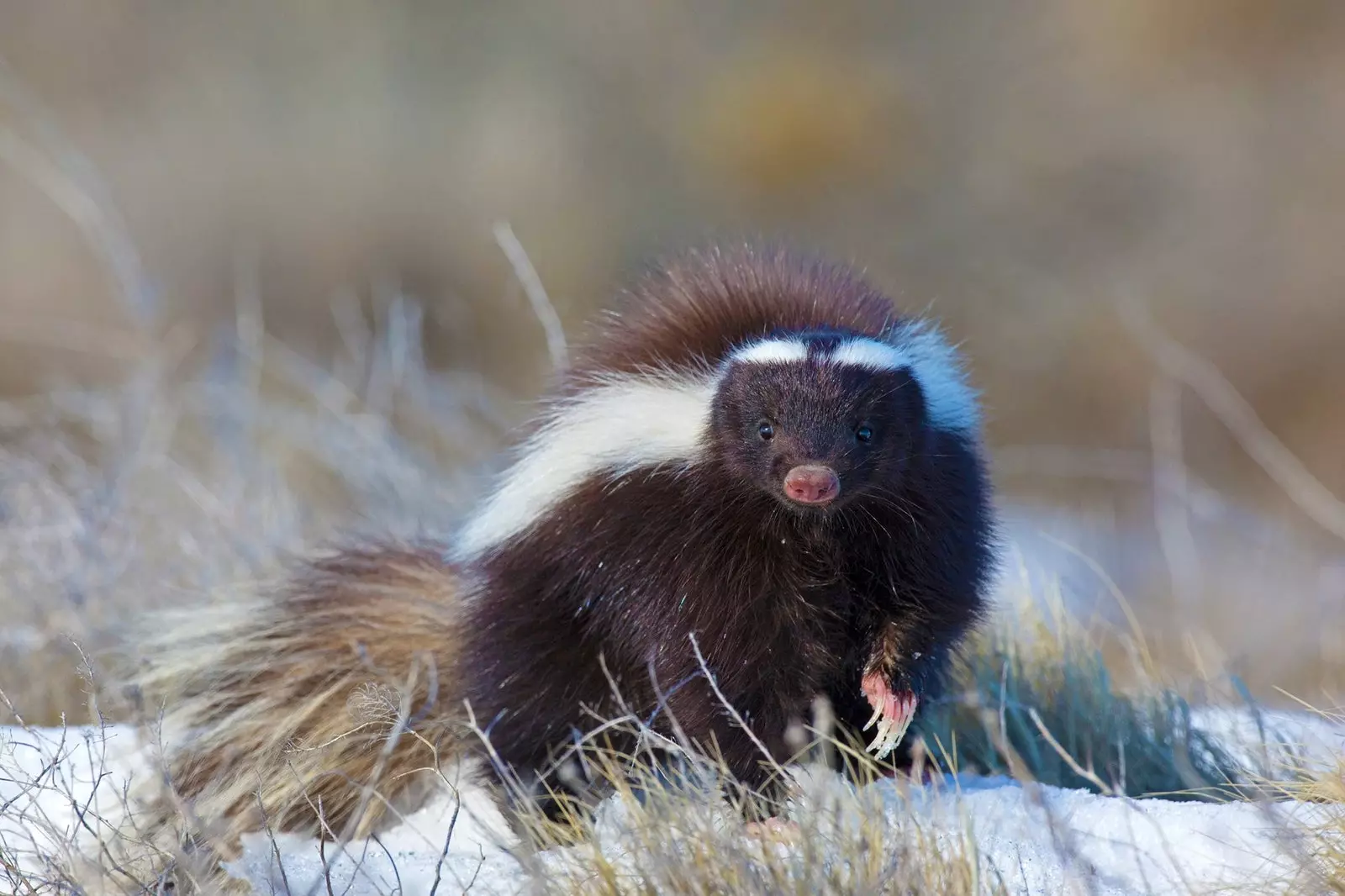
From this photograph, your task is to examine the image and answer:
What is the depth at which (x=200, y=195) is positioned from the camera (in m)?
14.3

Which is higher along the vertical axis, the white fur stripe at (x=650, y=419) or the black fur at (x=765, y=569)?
the white fur stripe at (x=650, y=419)

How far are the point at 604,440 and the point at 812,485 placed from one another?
2.40 feet

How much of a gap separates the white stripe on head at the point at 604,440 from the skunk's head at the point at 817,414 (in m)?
0.11

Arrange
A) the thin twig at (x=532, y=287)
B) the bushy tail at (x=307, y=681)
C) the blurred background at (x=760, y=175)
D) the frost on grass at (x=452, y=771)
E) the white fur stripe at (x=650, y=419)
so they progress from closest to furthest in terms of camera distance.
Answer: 1. the frost on grass at (x=452, y=771)
2. the white fur stripe at (x=650, y=419)
3. the bushy tail at (x=307, y=681)
4. the thin twig at (x=532, y=287)
5. the blurred background at (x=760, y=175)

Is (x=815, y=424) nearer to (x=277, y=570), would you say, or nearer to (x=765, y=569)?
(x=765, y=569)

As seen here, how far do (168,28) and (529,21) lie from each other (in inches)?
154

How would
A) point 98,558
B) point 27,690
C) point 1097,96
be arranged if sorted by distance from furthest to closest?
point 1097,96 → point 98,558 → point 27,690

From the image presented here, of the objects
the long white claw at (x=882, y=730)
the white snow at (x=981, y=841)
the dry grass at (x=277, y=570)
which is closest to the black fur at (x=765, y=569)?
the long white claw at (x=882, y=730)

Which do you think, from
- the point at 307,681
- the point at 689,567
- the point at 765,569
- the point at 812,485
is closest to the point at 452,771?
the point at 307,681

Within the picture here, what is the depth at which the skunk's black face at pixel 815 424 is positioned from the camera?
356 cm

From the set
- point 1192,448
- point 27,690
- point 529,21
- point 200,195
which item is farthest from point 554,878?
point 529,21

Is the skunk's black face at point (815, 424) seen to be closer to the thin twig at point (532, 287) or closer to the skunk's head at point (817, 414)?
the skunk's head at point (817, 414)

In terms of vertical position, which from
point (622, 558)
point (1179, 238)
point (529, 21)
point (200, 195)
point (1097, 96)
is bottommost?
point (622, 558)

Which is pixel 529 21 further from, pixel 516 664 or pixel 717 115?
pixel 516 664
